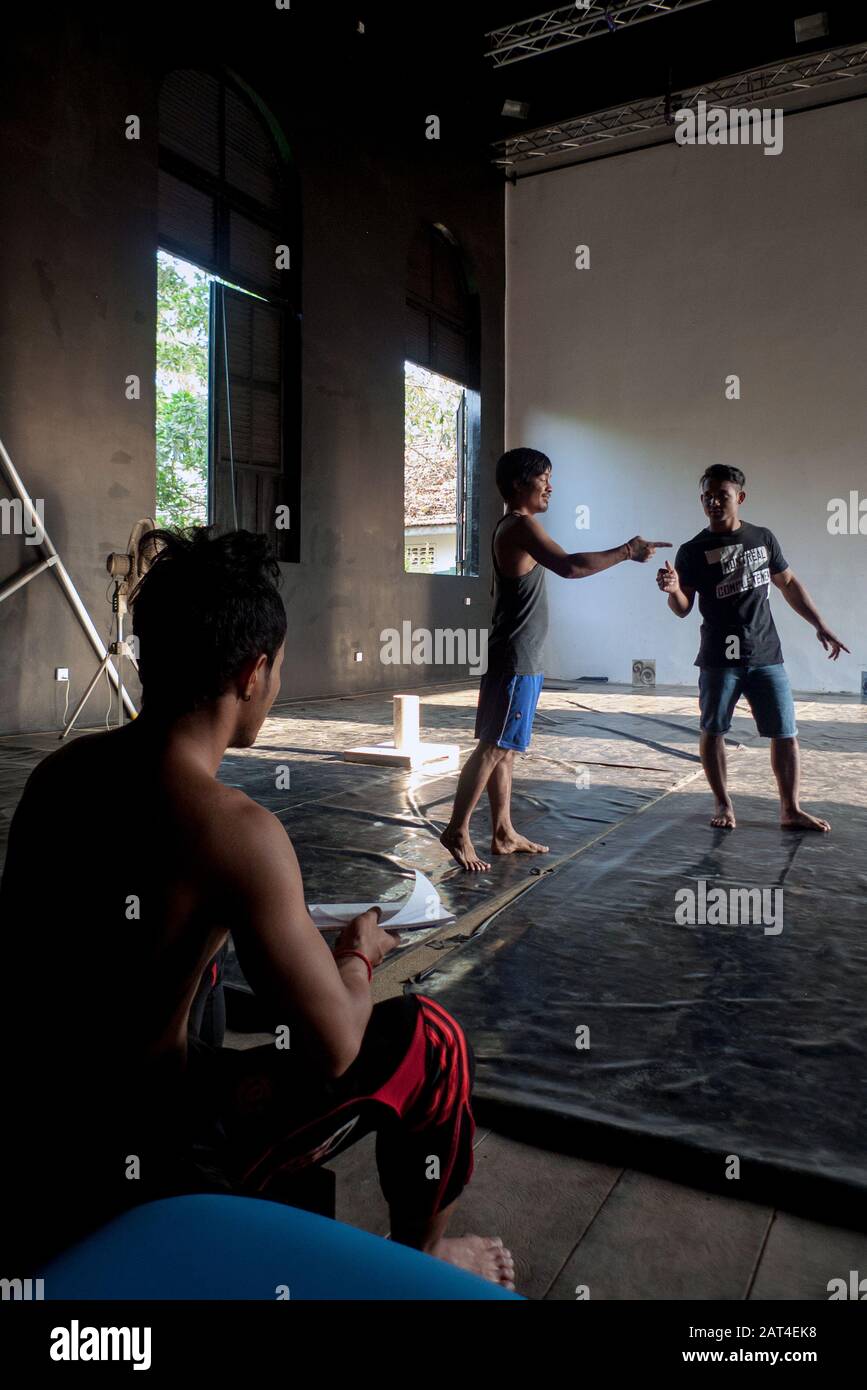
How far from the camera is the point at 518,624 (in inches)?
124

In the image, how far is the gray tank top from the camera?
3.13 metres

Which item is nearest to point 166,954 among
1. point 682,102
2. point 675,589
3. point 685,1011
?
point 685,1011

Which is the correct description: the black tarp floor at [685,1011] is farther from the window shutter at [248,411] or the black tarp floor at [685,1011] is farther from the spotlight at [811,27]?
the spotlight at [811,27]

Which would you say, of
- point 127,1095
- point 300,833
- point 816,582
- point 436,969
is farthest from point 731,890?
point 816,582

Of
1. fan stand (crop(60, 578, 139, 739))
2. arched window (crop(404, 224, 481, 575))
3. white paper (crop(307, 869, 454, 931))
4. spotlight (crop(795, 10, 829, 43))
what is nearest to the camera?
white paper (crop(307, 869, 454, 931))

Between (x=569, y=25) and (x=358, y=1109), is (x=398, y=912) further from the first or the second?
(x=569, y=25)

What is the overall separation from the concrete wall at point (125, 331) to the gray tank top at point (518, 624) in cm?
373

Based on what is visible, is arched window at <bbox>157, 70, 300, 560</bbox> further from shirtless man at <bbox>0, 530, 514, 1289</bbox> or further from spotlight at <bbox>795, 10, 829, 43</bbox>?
shirtless man at <bbox>0, 530, 514, 1289</bbox>

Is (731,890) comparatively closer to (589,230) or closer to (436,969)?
(436,969)

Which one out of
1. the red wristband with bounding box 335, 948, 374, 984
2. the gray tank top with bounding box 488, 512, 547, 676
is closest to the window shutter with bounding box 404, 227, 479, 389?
the gray tank top with bounding box 488, 512, 547, 676

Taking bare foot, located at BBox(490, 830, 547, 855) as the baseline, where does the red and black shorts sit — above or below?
above

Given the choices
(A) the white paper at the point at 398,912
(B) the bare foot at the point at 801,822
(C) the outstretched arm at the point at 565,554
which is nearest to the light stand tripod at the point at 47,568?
(C) the outstretched arm at the point at 565,554

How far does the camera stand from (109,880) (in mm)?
868

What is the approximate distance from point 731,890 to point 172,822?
237 centimetres
